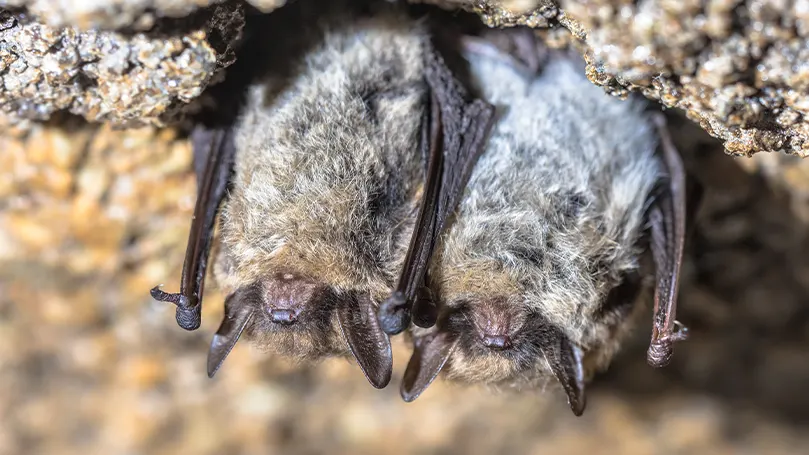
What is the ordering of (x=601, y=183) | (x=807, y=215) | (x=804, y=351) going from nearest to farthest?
(x=601, y=183) < (x=807, y=215) < (x=804, y=351)

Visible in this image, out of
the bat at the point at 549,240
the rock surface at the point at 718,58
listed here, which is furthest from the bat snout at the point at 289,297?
the rock surface at the point at 718,58

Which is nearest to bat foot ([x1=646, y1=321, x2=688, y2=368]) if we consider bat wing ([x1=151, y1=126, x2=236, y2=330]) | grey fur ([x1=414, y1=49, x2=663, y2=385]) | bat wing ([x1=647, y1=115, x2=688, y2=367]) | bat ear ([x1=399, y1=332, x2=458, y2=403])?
bat wing ([x1=647, y1=115, x2=688, y2=367])

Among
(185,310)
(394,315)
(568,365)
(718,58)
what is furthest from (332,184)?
(718,58)

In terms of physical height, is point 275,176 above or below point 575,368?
above

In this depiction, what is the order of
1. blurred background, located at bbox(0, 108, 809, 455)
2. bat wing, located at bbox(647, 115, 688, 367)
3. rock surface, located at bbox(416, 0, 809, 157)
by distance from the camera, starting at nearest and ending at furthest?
rock surface, located at bbox(416, 0, 809, 157) < bat wing, located at bbox(647, 115, 688, 367) < blurred background, located at bbox(0, 108, 809, 455)

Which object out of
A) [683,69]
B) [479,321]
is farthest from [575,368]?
[683,69]

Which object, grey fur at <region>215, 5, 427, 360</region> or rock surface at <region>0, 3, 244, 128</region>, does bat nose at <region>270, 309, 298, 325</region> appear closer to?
grey fur at <region>215, 5, 427, 360</region>

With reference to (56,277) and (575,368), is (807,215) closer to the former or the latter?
(575,368)
